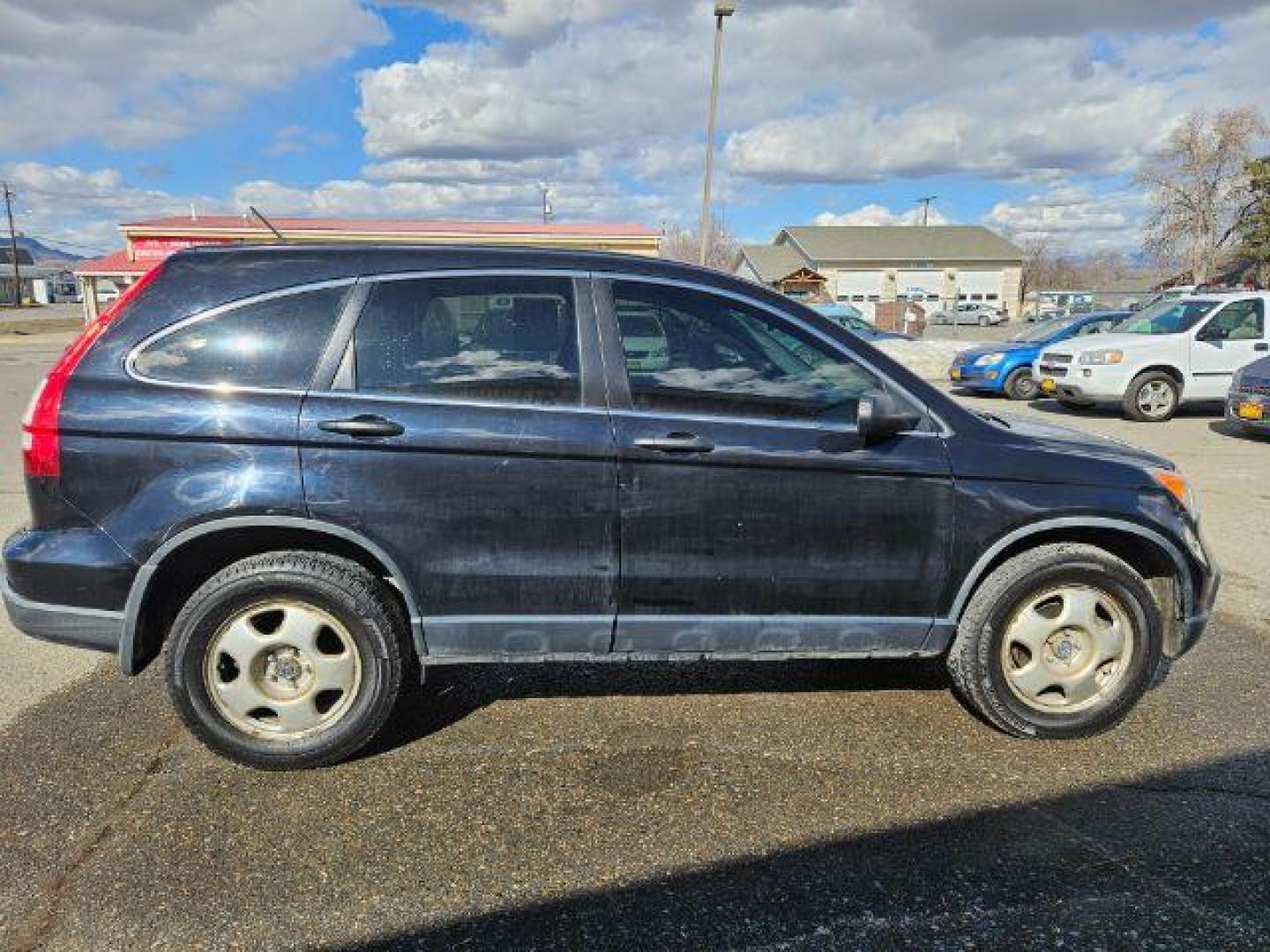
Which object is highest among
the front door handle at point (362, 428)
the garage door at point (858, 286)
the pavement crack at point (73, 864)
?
the garage door at point (858, 286)

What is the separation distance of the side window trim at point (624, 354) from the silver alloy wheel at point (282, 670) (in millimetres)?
1318

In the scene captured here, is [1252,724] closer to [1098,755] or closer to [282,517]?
[1098,755]

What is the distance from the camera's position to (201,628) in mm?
2975

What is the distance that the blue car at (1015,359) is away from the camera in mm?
14570

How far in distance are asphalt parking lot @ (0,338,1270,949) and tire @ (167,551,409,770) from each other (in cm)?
15

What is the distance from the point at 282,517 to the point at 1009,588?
2.67 metres

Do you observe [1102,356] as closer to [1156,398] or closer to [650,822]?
[1156,398]

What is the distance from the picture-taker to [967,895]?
2459 mm

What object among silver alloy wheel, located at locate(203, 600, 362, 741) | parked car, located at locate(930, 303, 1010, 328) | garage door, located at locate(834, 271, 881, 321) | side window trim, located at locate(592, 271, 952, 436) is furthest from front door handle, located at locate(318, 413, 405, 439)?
garage door, located at locate(834, 271, 881, 321)

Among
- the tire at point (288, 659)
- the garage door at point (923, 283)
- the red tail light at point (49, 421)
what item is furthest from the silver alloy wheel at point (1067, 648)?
the garage door at point (923, 283)

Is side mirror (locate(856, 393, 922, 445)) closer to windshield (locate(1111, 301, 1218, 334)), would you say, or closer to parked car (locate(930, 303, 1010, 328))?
windshield (locate(1111, 301, 1218, 334))

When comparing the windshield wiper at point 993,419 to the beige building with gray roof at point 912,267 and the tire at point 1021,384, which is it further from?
the beige building with gray roof at point 912,267

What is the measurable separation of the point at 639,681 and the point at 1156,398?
11.0 meters

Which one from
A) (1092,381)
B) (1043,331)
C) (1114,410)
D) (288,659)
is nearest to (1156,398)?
(1092,381)
